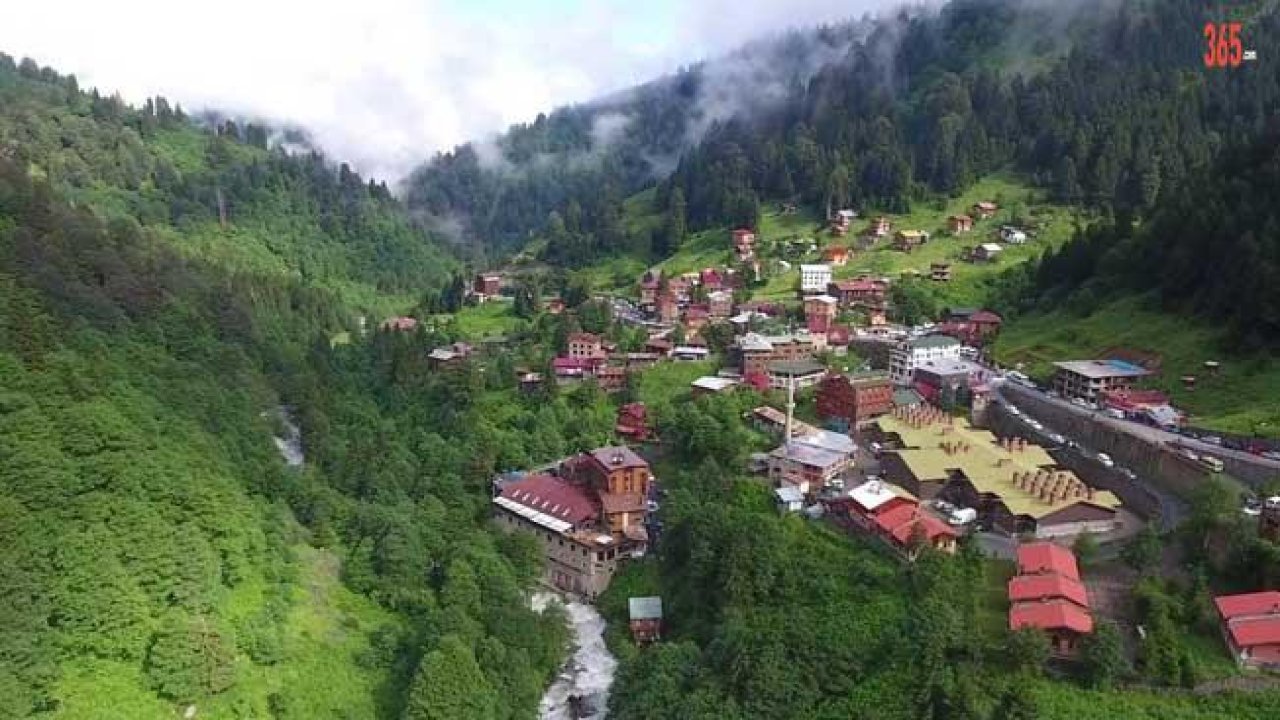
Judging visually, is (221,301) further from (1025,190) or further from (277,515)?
(1025,190)

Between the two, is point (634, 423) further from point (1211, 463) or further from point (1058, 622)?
point (1211, 463)

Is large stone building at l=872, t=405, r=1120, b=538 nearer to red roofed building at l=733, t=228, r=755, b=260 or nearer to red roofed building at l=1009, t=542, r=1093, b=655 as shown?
red roofed building at l=1009, t=542, r=1093, b=655

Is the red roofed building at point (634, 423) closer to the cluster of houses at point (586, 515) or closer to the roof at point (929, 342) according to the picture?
the cluster of houses at point (586, 515)

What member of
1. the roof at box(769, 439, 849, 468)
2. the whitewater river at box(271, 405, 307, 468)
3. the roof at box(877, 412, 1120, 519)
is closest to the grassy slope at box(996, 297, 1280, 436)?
the roof at box(877, 412, 1120, 519)

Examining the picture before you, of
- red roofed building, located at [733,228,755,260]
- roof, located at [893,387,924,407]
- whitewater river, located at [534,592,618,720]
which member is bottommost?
whitewater river, located at [534,592,618,720]

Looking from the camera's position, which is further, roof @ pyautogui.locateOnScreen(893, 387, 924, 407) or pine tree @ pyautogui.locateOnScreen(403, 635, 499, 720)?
roof @ pyautogui.locateOnScreen(893, 387, 924, 407)

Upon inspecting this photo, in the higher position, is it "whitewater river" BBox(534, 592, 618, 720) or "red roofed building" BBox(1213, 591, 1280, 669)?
"red roofed building" BBox(1213, 591, 1280, 669)

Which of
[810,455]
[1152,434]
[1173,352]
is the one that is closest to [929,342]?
[1173,352]
